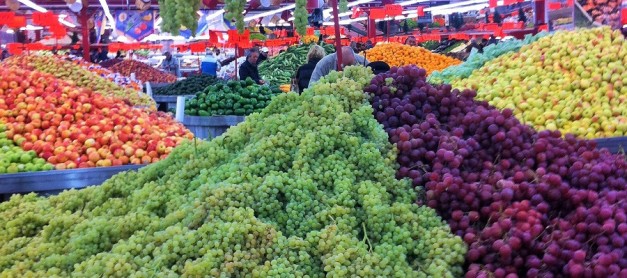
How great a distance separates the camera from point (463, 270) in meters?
1.78

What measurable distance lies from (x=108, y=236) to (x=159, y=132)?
85.7 inches

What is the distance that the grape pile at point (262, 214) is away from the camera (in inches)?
66.7

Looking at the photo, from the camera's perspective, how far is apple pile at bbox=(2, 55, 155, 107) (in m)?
6.51

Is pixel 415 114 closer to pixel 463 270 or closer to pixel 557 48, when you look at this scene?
pixel 463 270

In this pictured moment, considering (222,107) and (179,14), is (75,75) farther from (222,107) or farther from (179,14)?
(179,14)

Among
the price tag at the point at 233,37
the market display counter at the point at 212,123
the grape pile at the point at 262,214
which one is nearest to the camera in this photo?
the grape pile at the point at 262,214

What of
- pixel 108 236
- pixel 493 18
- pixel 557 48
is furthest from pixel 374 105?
pixel 493 18

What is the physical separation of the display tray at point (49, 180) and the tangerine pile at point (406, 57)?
890 centimetres

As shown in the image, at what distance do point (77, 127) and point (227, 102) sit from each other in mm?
2424

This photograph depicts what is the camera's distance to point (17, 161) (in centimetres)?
347

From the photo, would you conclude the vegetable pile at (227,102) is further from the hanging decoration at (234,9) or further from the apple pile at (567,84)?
the hanging decoration at (234,9)

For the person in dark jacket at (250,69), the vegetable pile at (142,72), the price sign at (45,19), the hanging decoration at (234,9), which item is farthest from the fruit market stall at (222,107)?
the vegetable pile at (142,72)

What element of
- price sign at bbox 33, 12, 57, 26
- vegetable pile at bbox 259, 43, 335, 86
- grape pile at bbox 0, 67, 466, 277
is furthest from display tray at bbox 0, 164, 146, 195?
vegetable pile at bbox 259, 43, 335, 86

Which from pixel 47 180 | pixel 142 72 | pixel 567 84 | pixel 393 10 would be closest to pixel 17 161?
pixel 47 180
